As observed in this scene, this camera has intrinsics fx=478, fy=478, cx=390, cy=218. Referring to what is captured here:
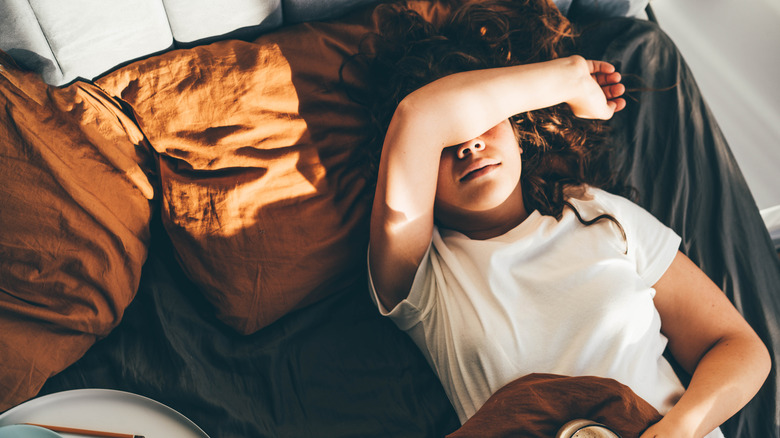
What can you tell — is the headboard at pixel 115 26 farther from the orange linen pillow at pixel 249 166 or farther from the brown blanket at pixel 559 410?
the brown blanket at pixel 559 410

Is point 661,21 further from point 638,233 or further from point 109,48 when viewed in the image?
point 109,48

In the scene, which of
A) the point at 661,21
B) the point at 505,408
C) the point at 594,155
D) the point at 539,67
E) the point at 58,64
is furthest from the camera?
the point at 661,21

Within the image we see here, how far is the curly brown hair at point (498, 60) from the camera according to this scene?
39.1 inches

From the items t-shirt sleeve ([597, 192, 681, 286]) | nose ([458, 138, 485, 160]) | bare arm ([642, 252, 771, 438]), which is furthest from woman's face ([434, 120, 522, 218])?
bare arm ([642, 252, 771, 438])

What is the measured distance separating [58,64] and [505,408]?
0.96 meters

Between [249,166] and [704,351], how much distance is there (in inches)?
37.3

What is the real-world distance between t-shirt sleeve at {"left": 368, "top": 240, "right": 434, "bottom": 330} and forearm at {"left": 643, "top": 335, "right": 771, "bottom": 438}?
Result: 17.1 inches

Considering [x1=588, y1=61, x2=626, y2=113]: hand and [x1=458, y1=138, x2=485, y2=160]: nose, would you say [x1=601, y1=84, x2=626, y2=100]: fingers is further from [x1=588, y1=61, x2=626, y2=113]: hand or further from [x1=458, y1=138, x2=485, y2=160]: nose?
[x1=458, y1=138, x2=485, y2=160]: nose

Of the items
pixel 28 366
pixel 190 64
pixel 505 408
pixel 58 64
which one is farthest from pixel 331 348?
pixel 58 64

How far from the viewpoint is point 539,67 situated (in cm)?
96

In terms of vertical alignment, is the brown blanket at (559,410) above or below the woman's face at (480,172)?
below

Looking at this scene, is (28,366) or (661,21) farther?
(661,21)

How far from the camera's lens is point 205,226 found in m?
0.89

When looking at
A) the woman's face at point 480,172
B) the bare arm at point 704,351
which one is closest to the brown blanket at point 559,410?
the bare arm at point 704,351
